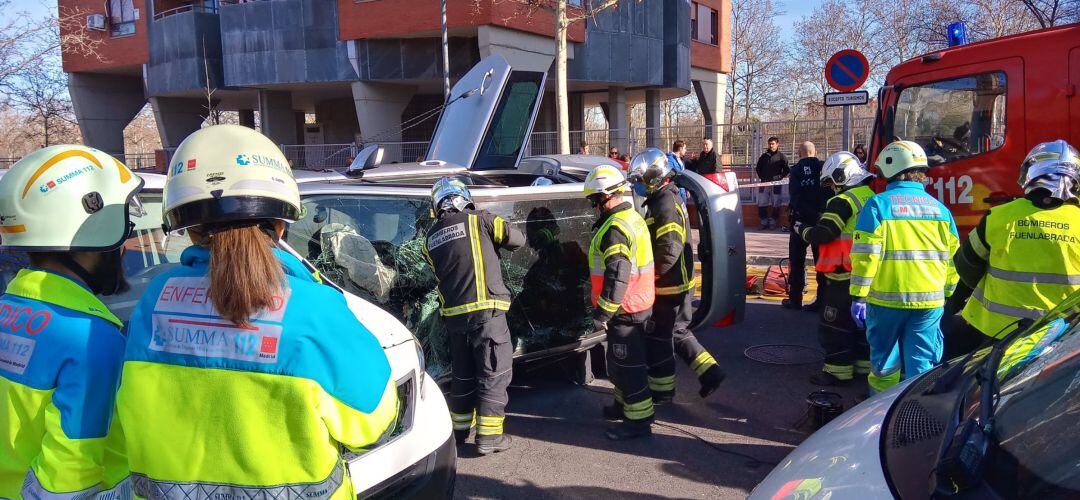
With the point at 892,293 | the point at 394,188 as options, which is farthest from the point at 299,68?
the point at 892,293

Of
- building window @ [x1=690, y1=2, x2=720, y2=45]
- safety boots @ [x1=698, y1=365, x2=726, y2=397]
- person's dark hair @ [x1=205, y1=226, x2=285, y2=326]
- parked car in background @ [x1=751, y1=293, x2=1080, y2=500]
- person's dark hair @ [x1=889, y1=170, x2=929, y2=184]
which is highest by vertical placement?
building window @ [x1=690, y1=2, x2=720, y2=45]

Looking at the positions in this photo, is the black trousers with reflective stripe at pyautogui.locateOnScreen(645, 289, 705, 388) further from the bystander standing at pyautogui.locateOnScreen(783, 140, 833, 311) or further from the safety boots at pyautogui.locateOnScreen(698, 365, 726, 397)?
the bystander standing at pyautogui.locateOnScreen(783, 140, 833, 311)

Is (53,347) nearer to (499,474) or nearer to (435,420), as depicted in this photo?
(435,420)

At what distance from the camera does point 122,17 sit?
27453mm

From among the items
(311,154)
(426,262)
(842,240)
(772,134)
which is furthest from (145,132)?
(842,240)

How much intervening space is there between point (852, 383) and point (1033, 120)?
2442mm

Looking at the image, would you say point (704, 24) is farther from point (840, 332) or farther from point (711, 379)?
point (711, 379)

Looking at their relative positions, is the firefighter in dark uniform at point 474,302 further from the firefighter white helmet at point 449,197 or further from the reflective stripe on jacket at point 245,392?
the reflective stripe on jacket at point 245,392

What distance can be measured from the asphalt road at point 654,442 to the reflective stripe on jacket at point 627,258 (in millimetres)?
871

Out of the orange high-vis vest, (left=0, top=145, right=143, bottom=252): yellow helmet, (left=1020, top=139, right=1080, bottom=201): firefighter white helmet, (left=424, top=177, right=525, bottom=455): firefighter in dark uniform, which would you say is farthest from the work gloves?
(left=0, top=145, right=143, bottom=252): yellow helmet

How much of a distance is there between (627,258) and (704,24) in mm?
28818

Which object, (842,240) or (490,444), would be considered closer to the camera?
(490,444)

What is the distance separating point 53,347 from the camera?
5.56 feet

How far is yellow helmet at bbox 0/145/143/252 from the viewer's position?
1837mm
